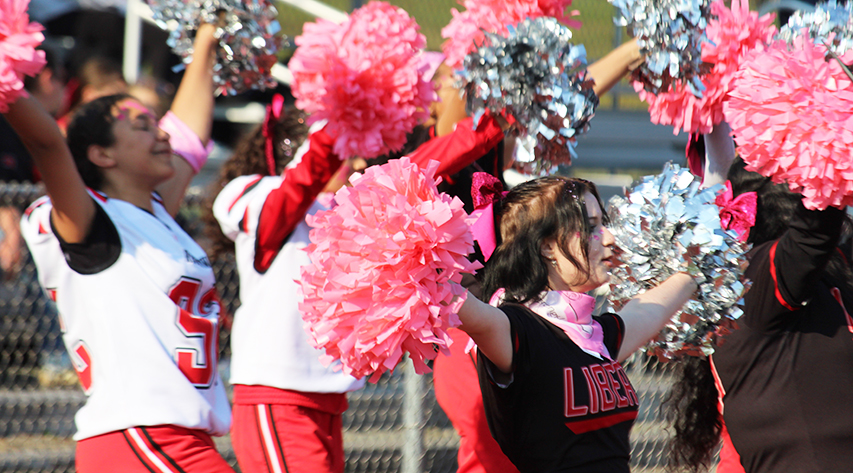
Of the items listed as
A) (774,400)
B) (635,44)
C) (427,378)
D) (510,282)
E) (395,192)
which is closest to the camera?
(395,192)

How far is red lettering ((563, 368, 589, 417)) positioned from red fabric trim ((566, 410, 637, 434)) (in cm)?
2

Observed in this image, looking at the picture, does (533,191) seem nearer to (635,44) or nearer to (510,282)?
(510,282)

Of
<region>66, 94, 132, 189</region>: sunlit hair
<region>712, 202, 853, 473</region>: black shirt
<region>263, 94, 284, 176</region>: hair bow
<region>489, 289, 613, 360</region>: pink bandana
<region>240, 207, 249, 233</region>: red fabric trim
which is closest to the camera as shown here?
<region>489, 289, 613, 360</region>: pink bandana

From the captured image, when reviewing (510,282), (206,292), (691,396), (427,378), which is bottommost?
(427,378)

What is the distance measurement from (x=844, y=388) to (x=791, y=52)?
104 cm

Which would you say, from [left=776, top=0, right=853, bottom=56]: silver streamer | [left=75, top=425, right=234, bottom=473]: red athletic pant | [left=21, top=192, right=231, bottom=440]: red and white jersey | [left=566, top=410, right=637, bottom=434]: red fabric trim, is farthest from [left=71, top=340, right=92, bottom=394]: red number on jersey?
[left=776, top=0, right=853, bottom=56]: silver streamer

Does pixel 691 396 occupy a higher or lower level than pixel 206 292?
lower

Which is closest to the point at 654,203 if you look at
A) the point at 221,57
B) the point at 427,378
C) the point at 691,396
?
the point at 691,396

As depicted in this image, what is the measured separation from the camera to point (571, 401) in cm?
202

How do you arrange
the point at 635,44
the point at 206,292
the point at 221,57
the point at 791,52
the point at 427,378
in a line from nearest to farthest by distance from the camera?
the point at 791,52
the point at 635,44
the point at 206,292
the point at 221,57
the point at 427,378

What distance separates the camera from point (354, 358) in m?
1.51

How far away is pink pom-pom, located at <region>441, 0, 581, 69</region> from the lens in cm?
238

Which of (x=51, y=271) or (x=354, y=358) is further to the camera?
(x=51, y=271)

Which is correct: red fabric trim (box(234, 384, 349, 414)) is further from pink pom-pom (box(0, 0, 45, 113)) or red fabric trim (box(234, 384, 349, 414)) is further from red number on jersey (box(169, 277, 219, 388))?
pink pom-pom (box(0, 0, 45, 113))
